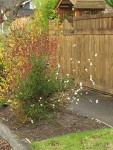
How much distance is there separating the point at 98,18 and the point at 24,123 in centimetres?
431

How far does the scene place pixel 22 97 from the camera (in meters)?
7.60

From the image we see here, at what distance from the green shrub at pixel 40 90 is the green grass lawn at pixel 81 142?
3.27 ft

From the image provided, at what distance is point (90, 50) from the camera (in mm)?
11570

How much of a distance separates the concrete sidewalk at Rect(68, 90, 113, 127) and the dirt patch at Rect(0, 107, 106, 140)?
0.37m

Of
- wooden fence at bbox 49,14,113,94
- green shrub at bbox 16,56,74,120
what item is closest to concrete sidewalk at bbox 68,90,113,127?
wooden fence at bbox 49,14,113,94

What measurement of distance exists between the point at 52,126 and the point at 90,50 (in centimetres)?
445

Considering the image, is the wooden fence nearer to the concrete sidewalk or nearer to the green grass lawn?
the concrete sidewalk

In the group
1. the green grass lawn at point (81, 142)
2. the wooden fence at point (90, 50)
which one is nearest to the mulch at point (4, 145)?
the green grass lawn at point (81, 142)

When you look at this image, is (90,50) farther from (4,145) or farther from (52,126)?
(4,145)

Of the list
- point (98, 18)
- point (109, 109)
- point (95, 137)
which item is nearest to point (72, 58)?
point (98, 18)

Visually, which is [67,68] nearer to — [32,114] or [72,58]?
[72,58]

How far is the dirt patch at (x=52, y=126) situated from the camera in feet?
23.5

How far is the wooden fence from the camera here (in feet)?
34.8

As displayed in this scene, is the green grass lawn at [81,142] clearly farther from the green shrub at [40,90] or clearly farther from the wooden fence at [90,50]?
the wooden fence at [90,50]
